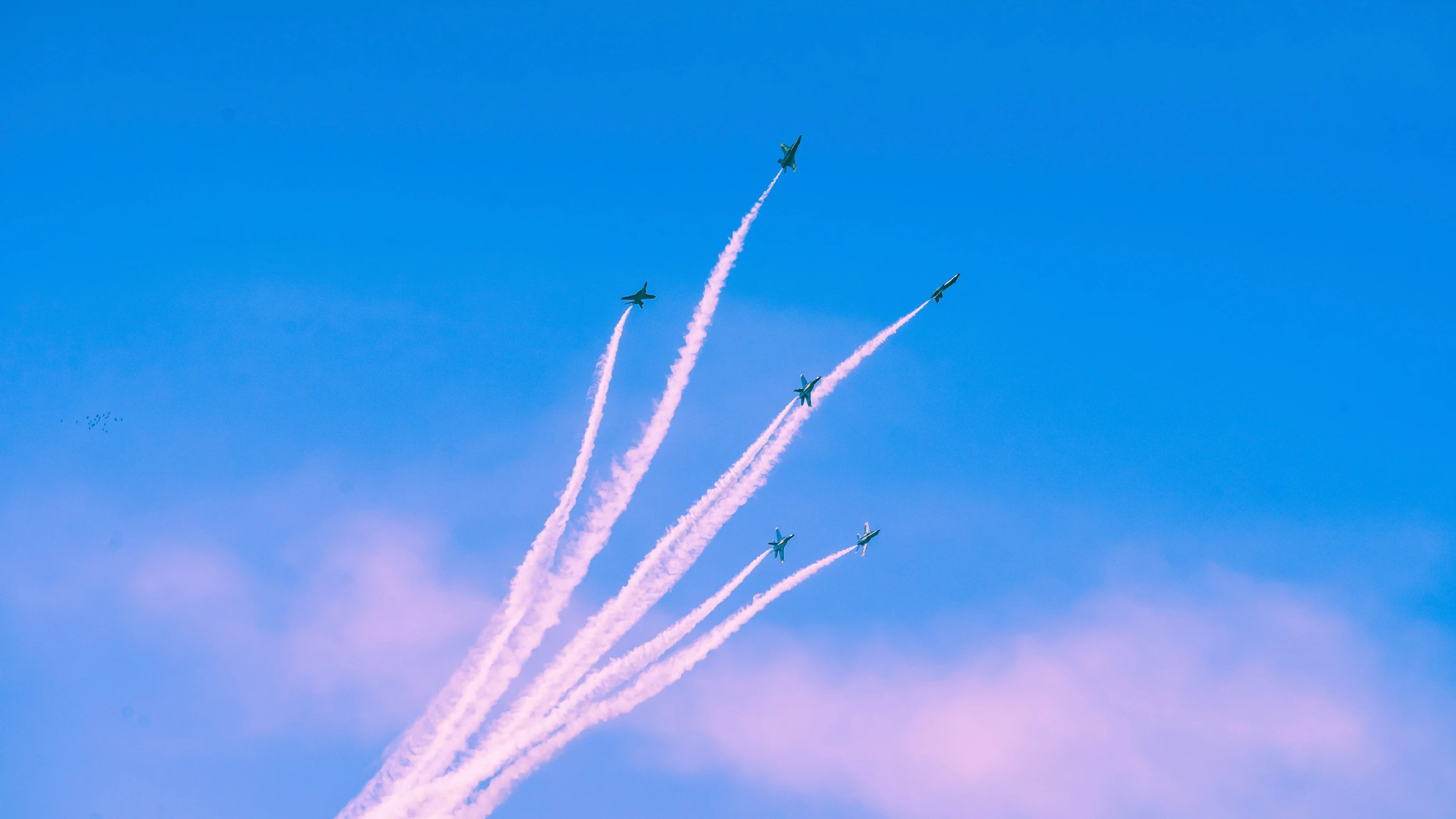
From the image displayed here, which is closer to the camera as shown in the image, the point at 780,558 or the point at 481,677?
the point at 481,677

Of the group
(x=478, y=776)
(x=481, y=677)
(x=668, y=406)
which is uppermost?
(x=668, y=406)

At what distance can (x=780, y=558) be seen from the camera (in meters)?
74.1

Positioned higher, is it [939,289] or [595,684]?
[939,289]

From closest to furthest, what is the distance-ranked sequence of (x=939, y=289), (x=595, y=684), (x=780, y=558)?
1. (x=595, y=684)
2. (x=939, y=289)
3. (x=780, y=558)

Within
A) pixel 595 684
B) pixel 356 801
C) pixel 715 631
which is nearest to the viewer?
pixel 356 801

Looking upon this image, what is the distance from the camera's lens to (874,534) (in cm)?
7706

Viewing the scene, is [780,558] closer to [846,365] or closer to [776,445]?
[776,445]

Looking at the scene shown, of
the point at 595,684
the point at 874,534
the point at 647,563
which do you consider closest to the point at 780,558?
the point at 874,534

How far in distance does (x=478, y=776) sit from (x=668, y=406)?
28.5 m

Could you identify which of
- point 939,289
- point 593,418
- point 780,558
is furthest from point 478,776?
point 939,289

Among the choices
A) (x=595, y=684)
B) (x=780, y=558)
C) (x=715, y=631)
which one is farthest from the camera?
(x=780, y=558)

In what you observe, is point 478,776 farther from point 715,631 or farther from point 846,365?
point 846,365

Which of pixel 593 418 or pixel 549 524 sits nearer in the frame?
pixel 549 524

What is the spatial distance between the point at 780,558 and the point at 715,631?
1222 cm
